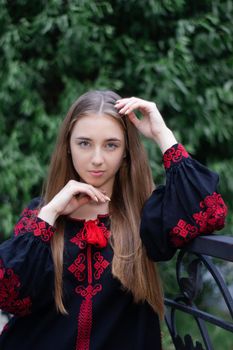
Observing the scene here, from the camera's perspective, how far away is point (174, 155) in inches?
73.8

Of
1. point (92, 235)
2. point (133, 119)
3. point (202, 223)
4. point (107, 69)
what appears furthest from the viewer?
point (107, 69)

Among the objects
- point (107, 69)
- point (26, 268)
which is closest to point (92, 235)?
point (26, 268)

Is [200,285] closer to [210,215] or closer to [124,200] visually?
[210,215]

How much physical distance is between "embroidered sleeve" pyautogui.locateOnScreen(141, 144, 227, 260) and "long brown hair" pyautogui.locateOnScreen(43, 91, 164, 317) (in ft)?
0.26

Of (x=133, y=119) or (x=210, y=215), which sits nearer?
(x=210, y=215)

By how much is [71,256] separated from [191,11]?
7.84 feet

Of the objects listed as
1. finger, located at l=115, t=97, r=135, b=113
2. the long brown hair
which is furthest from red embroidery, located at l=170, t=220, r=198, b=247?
finger, located at l=115, t=97, r=135, b=113

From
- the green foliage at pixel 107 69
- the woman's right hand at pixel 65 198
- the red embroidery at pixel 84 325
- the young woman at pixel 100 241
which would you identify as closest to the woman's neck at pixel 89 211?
the young woman at pixel 100 241

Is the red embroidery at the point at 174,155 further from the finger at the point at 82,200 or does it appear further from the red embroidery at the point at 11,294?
the red embroidery at the point at 11,294

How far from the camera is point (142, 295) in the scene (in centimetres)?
186

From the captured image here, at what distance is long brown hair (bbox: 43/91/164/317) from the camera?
6.09 feet

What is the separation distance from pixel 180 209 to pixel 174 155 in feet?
0.54

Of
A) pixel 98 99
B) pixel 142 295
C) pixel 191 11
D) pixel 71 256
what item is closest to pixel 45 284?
pixel 71 256

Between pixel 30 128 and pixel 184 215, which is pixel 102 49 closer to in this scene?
pixel 30 128
